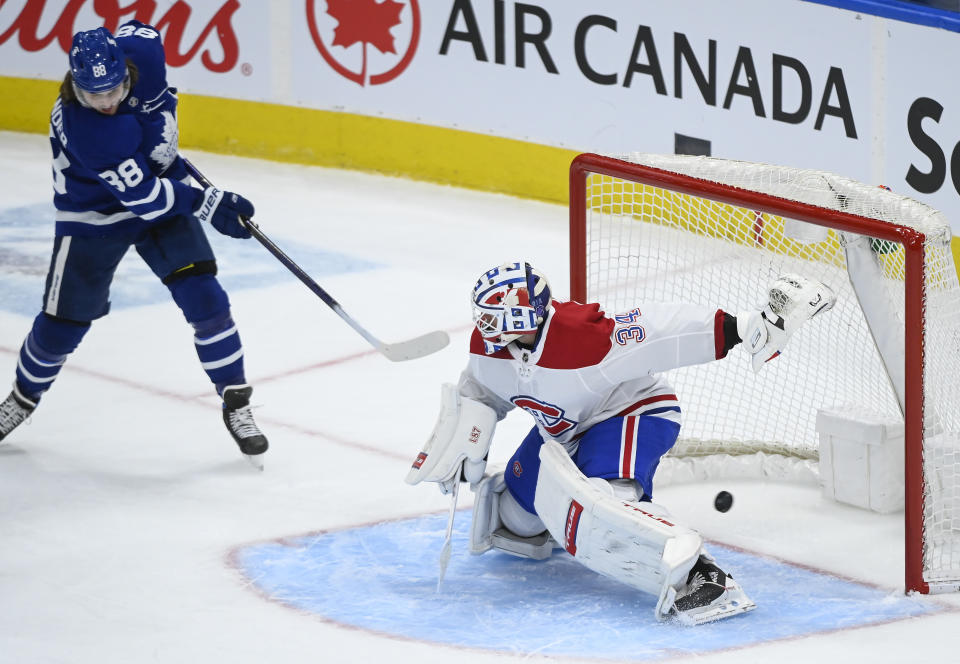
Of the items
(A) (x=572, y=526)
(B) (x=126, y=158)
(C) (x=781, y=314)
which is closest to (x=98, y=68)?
(B) (x=126, y=158)

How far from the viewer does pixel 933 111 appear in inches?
210

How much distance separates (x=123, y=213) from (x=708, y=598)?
179cm

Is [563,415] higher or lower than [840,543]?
higher

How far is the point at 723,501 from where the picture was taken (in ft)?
12.6

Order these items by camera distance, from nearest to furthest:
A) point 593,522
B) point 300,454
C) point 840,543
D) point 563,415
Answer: point 593,522, point 563,415, point 840,543, point 300,454

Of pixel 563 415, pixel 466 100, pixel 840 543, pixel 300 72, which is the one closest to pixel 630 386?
pixel 563 415

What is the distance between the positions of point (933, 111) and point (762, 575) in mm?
2395

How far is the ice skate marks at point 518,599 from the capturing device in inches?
123

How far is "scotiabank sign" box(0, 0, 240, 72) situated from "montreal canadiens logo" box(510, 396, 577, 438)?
4232 mm

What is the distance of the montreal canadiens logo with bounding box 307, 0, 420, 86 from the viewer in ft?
22.4

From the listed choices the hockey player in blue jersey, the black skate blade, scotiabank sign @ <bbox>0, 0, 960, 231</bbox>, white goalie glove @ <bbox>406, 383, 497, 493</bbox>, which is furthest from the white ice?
scotiabank sign @ <bbox>0, 0, 960, 231</bbox>

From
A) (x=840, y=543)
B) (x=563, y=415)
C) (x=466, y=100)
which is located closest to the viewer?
(x=563, y=415)

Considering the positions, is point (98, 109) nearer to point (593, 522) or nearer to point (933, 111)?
point (593, 522)

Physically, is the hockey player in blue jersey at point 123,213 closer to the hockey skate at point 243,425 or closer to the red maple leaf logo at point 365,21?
the hockey skate at point 243,425
